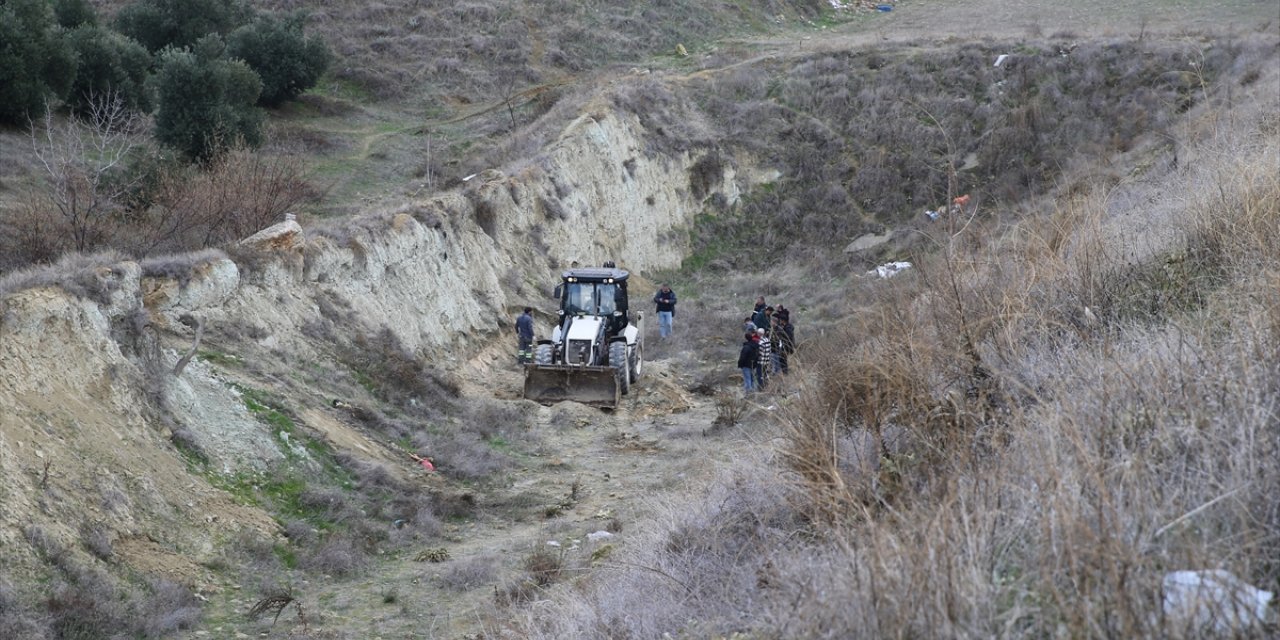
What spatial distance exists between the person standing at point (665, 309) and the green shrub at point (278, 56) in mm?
19744

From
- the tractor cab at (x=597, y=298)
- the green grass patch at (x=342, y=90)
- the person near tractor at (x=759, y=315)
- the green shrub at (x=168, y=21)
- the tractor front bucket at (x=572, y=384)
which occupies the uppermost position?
the green shrub at (x=168, y=21)

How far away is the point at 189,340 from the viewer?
Result: 1530 centimetres

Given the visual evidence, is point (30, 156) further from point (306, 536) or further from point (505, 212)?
point (306, 536)

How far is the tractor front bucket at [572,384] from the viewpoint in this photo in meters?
20.8

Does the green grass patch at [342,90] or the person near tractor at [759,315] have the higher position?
the green grass patch at [342,90]

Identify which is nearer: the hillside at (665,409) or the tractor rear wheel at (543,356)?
the hillside at (665,409)

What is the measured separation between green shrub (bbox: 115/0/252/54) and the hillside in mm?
10424

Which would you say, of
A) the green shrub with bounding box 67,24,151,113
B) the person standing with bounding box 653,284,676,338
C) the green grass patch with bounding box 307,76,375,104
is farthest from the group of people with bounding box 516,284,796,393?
the green grass patch with bounding box 307,76,375,104

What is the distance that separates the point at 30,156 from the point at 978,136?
27.8m

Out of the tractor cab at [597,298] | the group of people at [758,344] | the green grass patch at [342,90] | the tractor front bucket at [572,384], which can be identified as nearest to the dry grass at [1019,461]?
the group of people at [758,344]

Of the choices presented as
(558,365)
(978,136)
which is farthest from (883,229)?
(558,365)

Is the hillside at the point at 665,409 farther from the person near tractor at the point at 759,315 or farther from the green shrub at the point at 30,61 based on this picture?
the green shrub at the point at 30,61

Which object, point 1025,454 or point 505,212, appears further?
point 505,212

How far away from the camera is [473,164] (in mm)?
32625
